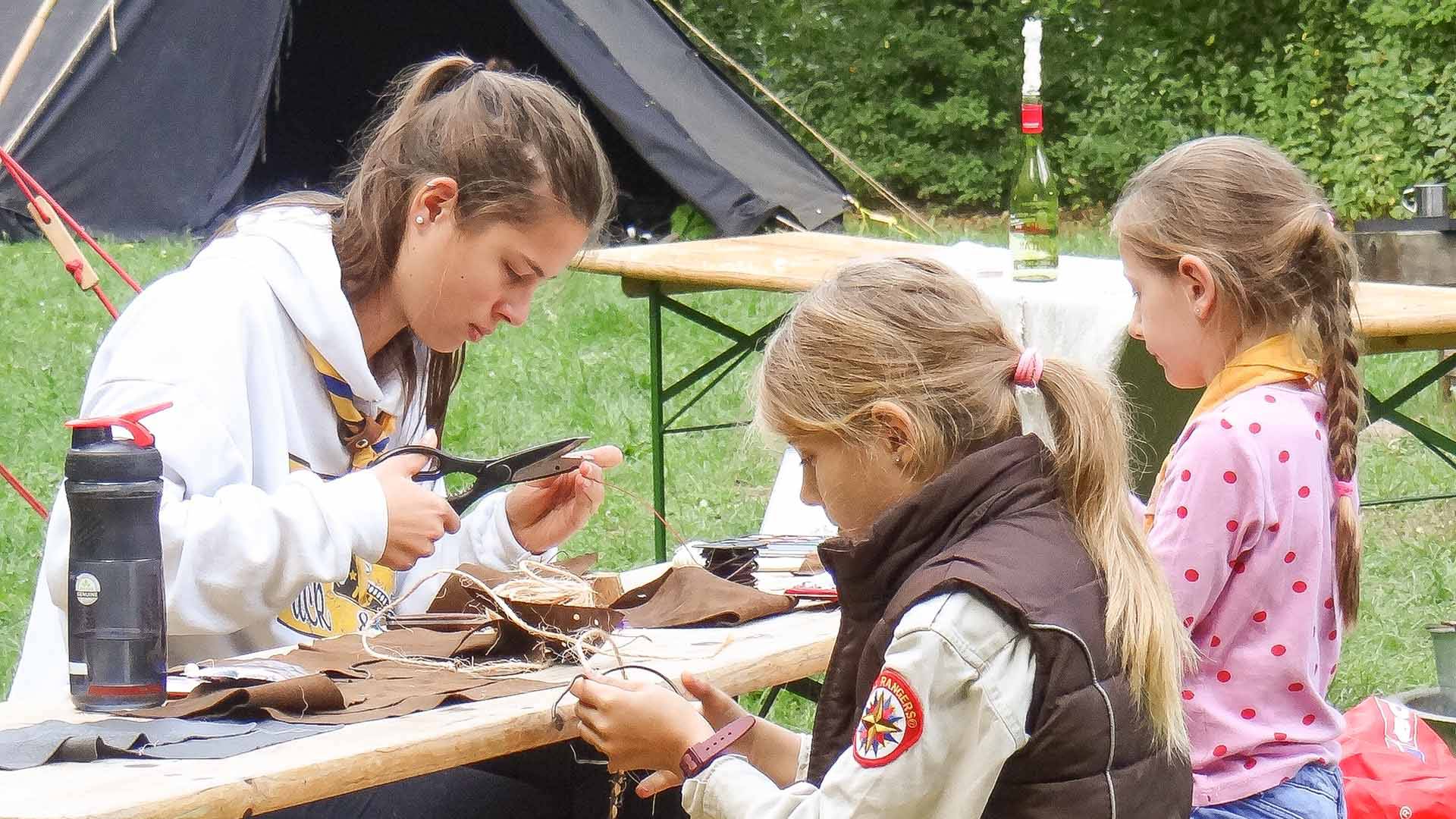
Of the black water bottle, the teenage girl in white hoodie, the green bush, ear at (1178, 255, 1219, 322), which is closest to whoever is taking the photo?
the black water bottle

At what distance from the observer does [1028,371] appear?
1812 mm

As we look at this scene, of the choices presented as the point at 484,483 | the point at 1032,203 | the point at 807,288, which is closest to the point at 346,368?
the point at 484,483

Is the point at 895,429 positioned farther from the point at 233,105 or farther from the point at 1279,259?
the point at 233,105

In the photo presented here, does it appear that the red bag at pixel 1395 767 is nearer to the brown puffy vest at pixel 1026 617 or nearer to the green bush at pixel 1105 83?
the brown puffy vest at pixel 1026 617

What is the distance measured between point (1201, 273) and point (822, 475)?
83 centimetres

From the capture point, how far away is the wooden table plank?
3295mm

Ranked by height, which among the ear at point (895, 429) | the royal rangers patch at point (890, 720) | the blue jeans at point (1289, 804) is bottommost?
the blue jeans at point (1289, 804)

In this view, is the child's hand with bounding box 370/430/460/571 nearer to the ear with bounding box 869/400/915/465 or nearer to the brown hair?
the brown hair

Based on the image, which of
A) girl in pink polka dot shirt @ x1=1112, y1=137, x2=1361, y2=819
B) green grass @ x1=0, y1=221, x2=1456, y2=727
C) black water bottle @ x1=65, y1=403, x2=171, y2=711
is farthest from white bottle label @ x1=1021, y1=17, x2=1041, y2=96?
black water bottle @ x1=65, y1=403, x2=171, y2=711

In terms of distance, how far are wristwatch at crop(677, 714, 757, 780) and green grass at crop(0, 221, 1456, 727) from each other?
6.08 feet

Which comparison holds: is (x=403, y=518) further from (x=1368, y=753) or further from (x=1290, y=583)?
(x=1368, y=753)

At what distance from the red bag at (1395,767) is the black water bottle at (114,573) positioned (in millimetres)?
1801

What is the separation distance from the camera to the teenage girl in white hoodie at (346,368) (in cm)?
201

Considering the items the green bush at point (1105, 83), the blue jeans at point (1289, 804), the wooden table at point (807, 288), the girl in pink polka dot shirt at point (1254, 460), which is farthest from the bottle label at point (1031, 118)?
the green bush at point (1105, 83)
